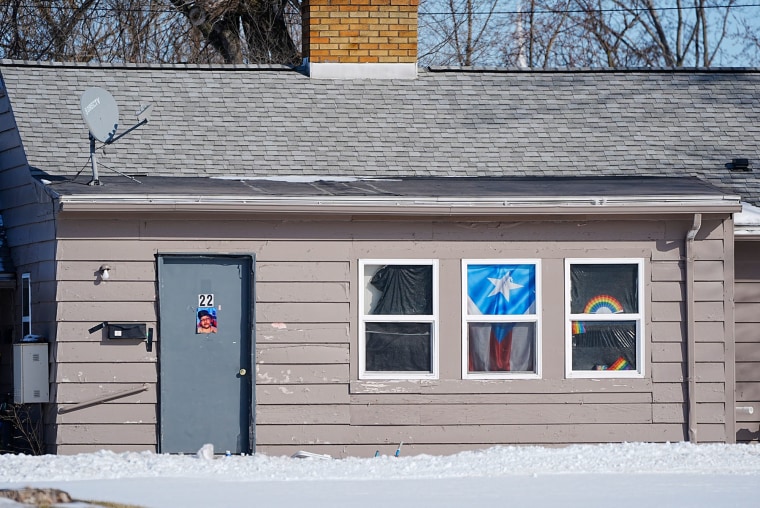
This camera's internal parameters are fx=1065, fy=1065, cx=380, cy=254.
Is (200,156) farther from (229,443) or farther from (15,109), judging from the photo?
(229,443)

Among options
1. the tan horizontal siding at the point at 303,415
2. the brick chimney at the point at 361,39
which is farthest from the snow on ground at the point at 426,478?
the brick chimney at the point at 361,39

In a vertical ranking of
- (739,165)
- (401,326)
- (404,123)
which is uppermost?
(404,123)

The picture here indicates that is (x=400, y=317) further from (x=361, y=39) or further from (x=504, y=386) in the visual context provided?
(x=361, y=39)

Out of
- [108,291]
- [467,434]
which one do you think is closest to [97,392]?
[108,291]

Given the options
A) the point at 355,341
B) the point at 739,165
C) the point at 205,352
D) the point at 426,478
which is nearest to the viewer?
the point at 426,478

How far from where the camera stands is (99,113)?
10.7 meters

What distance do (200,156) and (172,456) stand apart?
379 centimetres

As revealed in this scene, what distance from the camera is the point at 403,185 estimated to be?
36.4 feet

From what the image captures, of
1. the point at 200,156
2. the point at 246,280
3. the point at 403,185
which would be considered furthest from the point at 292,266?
the point at 200,156

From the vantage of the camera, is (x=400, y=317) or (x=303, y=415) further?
(x=400, y=317)

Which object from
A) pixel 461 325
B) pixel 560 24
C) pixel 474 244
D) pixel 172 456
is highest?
pixel 560 24

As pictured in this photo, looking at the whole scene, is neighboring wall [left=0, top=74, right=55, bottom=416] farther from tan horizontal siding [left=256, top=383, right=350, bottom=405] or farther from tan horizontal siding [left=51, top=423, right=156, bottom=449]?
tan horizontal siding [left=256, top=383, right=350, bottom=405]

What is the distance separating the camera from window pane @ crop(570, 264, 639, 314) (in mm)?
10758

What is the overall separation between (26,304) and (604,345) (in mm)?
6196
